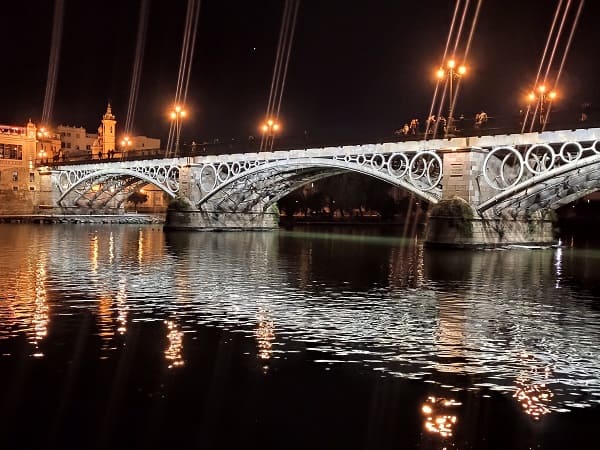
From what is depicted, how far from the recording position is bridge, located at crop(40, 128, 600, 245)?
41.8m

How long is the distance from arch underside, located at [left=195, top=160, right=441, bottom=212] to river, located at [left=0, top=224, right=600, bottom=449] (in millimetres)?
34728

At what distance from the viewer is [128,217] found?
93625 mm

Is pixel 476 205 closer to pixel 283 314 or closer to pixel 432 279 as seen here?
pixel 432 279

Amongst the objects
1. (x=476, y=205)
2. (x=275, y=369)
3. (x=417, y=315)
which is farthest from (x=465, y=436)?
(x=476, y=205)

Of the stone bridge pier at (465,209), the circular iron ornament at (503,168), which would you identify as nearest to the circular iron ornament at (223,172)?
the stone bridge pier at (465,209)

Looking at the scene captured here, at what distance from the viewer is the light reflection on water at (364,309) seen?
1244 cm

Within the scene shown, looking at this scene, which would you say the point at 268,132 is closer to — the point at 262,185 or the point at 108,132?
the point at 262,185

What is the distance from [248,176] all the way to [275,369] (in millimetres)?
53562

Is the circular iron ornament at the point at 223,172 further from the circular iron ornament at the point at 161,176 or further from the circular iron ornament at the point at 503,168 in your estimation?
the circular iron ornament at the point at 503,168

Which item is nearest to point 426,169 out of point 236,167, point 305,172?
point 305,172

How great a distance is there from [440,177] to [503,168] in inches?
172

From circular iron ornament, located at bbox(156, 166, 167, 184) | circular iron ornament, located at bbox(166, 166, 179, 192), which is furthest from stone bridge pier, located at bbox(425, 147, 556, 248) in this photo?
circular iron ornament, located at bbox(156, 166, 167, 184)

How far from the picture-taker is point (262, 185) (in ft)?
223

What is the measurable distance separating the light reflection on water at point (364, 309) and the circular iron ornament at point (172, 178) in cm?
4022
